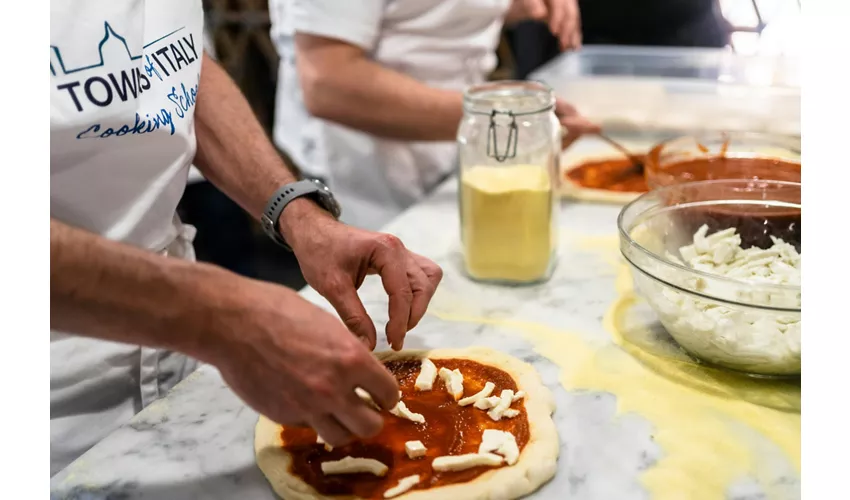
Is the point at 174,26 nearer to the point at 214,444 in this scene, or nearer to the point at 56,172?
the point at 56,172

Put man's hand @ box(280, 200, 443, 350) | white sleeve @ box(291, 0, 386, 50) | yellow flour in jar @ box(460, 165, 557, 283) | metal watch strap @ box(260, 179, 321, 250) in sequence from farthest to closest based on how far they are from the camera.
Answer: white sleeve @ box(291, 0, 386, 50), yellow flour in jar @ box(460, 165, 557, 283), metal watch strap @ box(260, 179, 321, 250), man's hand @ box(280, 200, 443, 350)

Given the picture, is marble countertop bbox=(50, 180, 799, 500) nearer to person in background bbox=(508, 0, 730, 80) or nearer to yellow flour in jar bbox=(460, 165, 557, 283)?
yellow flour in jar bbox=(460, 165, 557, 283)

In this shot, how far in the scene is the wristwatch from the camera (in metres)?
1.08

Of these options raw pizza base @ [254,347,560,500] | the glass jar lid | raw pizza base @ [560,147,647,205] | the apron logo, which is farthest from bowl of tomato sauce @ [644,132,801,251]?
the apron logo

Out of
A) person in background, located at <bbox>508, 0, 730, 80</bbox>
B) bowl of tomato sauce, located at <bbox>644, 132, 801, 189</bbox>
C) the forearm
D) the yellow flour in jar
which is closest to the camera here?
the forearm

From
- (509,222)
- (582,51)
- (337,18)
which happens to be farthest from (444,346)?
(582,51)

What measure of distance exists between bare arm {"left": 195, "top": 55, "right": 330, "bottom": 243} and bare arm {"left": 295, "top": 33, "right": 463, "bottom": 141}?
0.40m

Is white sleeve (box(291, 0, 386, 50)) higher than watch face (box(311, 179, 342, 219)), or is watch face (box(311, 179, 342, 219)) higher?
white sleeve (box(291, 0, 386, 50))

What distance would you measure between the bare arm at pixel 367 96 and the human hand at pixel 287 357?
949mm

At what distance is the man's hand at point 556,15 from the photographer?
2023 millimetres

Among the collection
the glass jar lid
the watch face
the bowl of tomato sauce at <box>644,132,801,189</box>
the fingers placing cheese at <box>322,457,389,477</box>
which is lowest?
the fingers placing cheese at <box>322,457,389,477</box>

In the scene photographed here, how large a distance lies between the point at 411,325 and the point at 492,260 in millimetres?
275

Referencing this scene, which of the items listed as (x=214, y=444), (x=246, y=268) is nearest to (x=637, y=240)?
(x=214, y=444)
